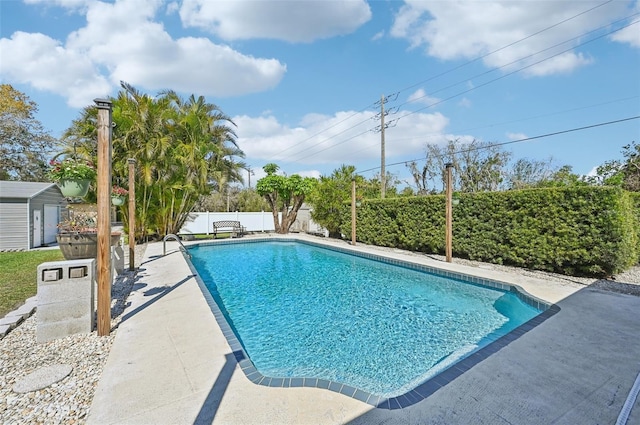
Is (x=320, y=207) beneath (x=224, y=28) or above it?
beneath

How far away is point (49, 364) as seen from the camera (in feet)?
9.19

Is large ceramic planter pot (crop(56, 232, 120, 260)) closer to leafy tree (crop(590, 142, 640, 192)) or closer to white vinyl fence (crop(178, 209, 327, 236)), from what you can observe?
white vinyl fence (crop(178, 209, 327, 236))

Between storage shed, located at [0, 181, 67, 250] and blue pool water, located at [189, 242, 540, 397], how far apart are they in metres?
7.91

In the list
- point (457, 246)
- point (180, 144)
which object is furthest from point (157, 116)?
point (457, 246)

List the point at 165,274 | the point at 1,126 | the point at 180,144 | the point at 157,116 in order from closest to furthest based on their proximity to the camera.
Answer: the point at 165,274
the point at 157,116
the point at 180,144
the point at 1,126

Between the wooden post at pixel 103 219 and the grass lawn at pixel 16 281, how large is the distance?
180 cm

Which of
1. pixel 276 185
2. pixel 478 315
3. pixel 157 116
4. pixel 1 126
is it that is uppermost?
pixel 1 126

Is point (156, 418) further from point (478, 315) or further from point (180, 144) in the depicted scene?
point (180, 144)

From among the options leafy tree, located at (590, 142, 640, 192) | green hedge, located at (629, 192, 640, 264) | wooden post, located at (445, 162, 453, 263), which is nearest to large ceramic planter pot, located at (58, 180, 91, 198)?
wooden post, located at (445, 162, 453, 263)

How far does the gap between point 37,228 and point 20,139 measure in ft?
43.9

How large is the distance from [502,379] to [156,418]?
2690 mm

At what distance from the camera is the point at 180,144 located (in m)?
13.1

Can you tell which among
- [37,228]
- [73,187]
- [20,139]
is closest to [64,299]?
[73,187]

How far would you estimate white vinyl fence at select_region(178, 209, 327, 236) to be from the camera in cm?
1634
